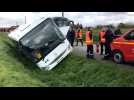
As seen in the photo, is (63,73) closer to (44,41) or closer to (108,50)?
(44,41)

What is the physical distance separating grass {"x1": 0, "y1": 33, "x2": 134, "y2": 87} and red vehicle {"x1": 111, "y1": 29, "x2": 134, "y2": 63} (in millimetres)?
217

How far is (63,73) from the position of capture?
33.2 feet

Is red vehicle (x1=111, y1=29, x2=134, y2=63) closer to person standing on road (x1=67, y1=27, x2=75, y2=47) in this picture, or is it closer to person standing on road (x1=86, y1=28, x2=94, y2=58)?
person standing on road (x1=86, y1=28, x2=94, y2=58)

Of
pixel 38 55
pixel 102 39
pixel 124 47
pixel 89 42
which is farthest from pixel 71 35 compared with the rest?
pixel 124 47

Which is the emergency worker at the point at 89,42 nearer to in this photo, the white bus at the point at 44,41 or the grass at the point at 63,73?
the grass at the point at 63,73

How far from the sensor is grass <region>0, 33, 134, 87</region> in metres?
9.98

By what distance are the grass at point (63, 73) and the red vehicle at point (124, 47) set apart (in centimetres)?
22

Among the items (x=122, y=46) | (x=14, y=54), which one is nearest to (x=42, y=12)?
(x=14, y=54)

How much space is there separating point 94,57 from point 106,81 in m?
0.78

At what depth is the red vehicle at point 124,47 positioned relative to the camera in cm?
1003

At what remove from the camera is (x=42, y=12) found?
32.7 ft

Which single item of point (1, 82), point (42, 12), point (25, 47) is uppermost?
point (42, 12)

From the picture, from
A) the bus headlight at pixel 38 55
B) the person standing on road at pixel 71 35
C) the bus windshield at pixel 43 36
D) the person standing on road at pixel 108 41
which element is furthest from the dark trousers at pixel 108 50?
the bus headlight at pixel 38 55

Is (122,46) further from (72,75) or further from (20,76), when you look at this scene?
(20,76)
